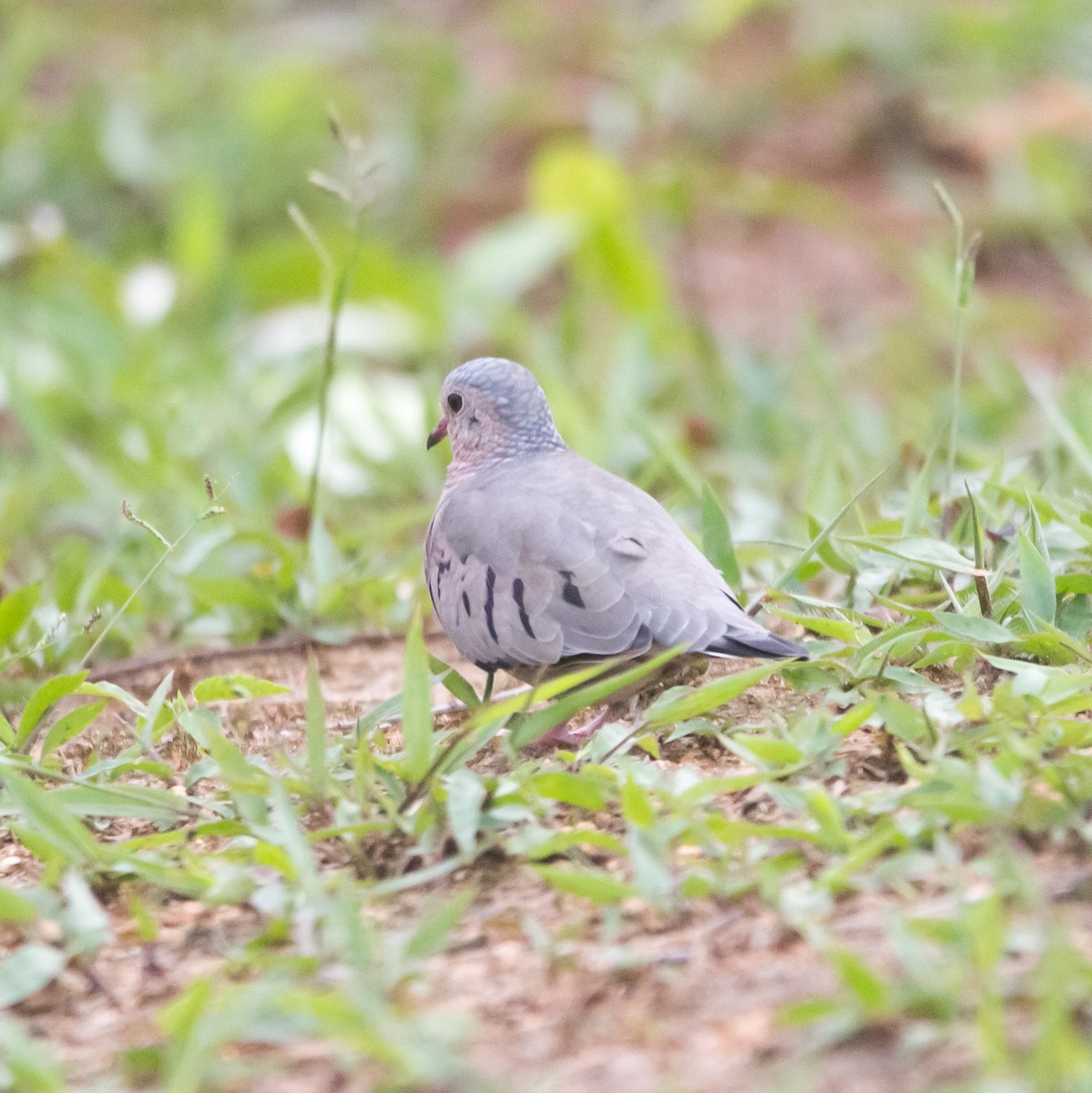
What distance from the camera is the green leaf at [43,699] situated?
111 inches

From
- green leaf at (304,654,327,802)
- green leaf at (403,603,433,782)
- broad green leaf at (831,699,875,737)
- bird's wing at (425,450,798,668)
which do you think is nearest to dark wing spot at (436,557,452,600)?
bird's wing at (425,450,798,668)

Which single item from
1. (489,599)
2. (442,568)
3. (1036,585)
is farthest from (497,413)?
(1036,585)

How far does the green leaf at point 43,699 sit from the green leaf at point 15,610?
479mm

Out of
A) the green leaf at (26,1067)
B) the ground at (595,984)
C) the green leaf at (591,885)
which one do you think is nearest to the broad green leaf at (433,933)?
the ground at (595,984)

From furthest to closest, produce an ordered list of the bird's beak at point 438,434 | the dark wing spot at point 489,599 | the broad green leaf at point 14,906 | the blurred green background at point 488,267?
the blurred green background at point 488,267, the bird's beak at point 438,434, the dark wing spot at point 489,599, the broad green leaf at point 14,906

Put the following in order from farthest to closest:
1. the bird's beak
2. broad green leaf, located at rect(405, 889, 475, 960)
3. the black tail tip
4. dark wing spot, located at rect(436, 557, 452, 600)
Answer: the bird's beak
dark wing spot, located at rect(436, 557, 452, 600)
the black tail tip
broad green leaf, located at rect(405, 889, 475, 960)

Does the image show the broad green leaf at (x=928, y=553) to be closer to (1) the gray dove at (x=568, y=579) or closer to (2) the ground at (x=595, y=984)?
(1) the gray dove at (x=568, y=579)

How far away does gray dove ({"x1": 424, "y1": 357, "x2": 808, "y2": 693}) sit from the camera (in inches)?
109

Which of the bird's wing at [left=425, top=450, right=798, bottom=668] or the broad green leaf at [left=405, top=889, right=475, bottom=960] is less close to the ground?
the bird's wing at [left=425, top=450, right=798, bottom=668]

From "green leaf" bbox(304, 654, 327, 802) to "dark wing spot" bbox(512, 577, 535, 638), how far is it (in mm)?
516

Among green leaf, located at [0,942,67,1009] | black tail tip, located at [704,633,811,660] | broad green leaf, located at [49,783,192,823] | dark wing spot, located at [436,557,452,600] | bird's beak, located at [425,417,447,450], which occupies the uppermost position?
bird's beak, located at [425,417,447,450]

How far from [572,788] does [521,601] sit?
0.54m

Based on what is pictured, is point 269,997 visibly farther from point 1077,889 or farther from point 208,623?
point 208,623

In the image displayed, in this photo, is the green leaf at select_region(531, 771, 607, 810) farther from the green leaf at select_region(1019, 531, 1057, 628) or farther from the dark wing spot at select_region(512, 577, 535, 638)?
the green leaf at select_region(1019, 531, 1057, 628)
